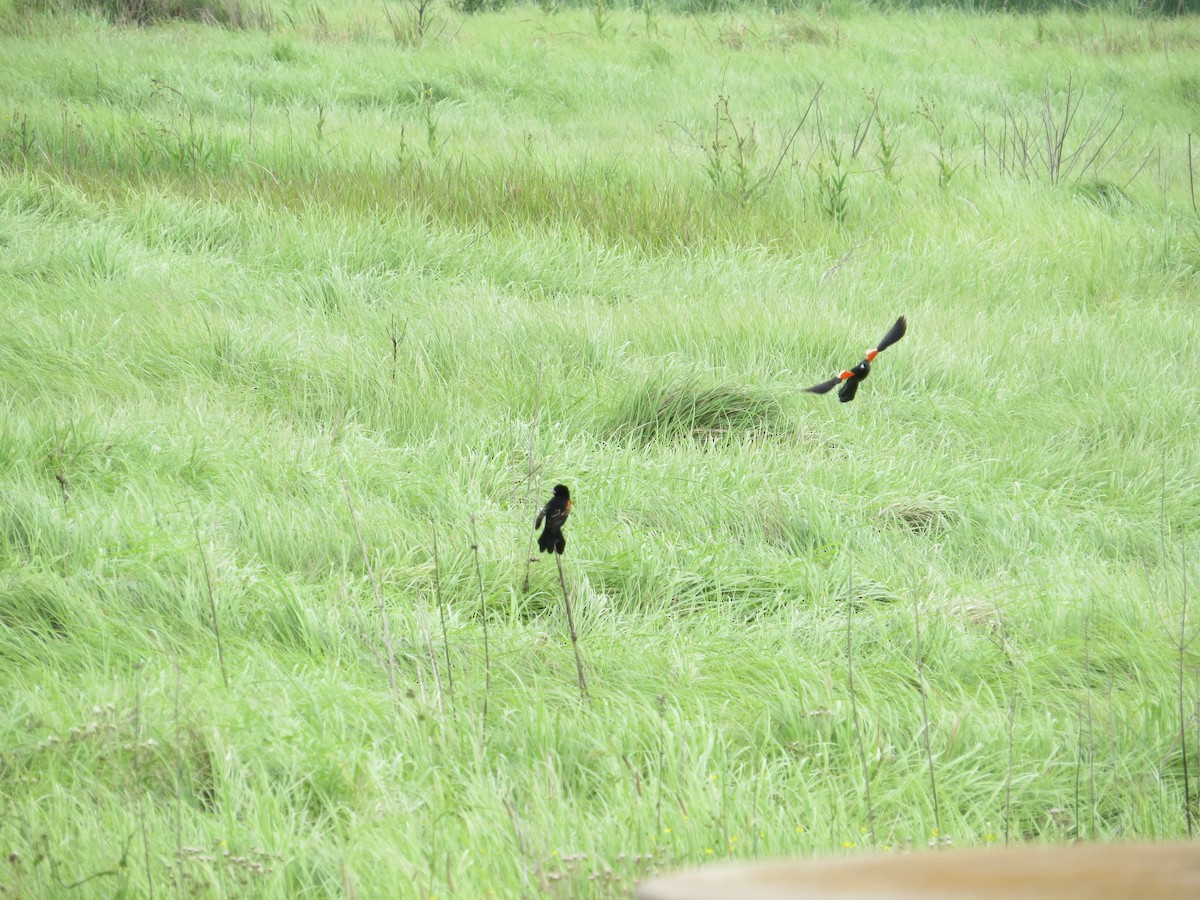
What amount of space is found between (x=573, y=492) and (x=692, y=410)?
2.30ft

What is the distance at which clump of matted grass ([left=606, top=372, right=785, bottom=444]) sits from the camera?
3523 millimetres

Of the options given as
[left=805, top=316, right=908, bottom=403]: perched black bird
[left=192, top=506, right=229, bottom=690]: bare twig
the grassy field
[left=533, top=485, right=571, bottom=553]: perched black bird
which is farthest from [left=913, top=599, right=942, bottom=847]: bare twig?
[left=192, top=506, right=229, bottom=690]: bare twig

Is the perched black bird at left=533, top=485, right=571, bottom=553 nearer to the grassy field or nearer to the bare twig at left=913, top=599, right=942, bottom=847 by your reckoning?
the grassy field

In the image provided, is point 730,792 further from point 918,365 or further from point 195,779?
point 918,365

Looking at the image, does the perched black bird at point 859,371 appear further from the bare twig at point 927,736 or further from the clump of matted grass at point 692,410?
the clump of matted grass at point 692,410

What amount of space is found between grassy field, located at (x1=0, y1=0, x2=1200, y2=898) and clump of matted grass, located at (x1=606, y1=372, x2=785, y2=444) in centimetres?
2

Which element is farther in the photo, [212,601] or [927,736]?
[212,601]

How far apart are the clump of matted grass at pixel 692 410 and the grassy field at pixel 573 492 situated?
0.06 feet

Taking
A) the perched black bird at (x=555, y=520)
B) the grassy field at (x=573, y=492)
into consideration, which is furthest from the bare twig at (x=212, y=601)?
the perched black bird at (x=555, y=520)

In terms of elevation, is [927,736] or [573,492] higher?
[927,736]

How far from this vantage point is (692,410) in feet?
11.7

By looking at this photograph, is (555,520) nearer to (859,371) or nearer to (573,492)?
(859,371)

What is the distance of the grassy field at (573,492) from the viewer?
178 centimetres

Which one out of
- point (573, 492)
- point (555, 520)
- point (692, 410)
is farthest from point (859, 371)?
point (692, 410)
